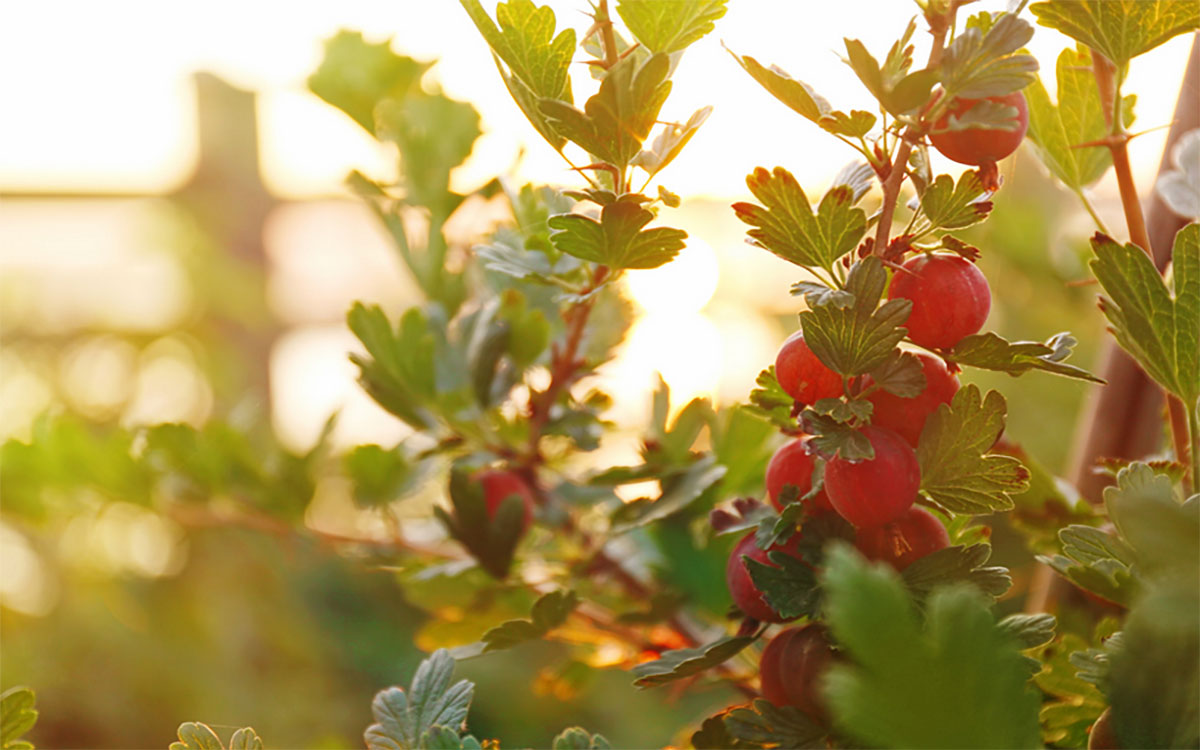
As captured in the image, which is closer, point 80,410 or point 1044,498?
point 1044,498

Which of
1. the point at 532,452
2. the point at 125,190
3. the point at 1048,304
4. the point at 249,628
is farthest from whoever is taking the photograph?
the point at 125,190

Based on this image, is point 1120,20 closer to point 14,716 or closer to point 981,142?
point 981,142

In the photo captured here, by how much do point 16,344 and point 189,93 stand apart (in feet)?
1.99

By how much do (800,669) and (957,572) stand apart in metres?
0.04

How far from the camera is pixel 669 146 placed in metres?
0.19

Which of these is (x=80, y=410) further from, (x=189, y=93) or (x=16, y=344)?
(x=189, y=93)

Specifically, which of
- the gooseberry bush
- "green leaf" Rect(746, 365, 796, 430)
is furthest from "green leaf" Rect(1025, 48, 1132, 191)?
"green leaf" Rect(746, 365, 796, 430)

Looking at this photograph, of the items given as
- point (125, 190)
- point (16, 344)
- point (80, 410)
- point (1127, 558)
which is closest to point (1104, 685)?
point (1127, 558)

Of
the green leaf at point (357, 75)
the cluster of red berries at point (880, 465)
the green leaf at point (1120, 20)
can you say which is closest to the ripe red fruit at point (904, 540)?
the cluster of red berries at point (880, 465)

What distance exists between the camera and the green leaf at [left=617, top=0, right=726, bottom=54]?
0.59 feet

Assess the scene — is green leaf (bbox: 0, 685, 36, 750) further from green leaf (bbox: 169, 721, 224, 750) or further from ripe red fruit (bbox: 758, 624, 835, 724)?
ripe red fruit (bbox: 758, 624, 835, 724)

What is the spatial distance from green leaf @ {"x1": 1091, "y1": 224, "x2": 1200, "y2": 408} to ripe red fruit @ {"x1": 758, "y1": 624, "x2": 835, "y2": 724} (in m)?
0.09

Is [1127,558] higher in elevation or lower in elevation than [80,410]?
higher

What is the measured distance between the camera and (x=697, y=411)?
331 millimetres
